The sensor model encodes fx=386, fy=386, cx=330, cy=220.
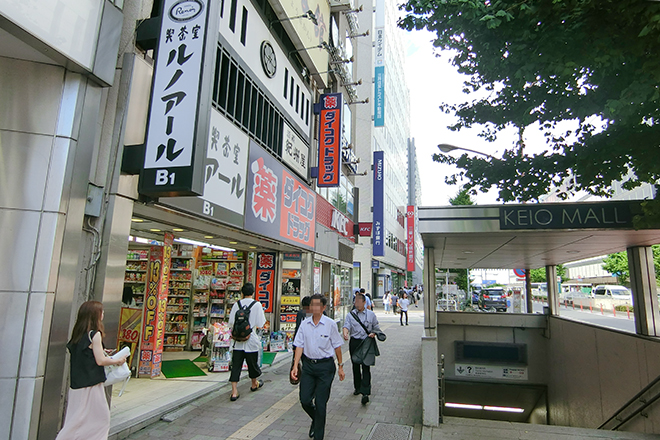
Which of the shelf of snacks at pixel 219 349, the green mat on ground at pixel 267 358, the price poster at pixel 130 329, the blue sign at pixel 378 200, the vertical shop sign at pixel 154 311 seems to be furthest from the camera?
the blue sign at pixel 378 200

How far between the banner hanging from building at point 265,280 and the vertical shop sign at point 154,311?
12.0ft

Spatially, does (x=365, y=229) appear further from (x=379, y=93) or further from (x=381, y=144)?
(x=381, y=144)

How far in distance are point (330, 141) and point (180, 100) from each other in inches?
323

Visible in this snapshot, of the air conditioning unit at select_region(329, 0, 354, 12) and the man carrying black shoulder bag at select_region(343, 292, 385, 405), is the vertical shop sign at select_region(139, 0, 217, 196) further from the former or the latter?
the air conditioning unit at select_region(329, 0, 354, 12)

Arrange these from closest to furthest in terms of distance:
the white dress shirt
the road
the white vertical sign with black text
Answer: the white dress shirt
the white vertical sign with black text
the road

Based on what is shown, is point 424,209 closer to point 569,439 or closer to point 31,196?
point 569,439

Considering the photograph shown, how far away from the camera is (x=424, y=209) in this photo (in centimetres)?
570

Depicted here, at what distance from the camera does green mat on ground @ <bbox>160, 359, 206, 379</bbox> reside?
771 cm

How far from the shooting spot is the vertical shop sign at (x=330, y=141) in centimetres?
1261

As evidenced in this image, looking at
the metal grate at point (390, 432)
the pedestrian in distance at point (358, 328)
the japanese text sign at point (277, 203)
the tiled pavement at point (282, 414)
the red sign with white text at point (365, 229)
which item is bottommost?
the tiled pavement at point (282, 414)

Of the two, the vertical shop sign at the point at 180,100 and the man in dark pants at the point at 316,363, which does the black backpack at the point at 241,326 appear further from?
the vertical shop sign at the point at 180,100

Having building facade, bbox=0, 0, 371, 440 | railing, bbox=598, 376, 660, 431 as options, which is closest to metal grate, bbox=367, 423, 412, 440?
railing, bbox=598, 376, 660, 431

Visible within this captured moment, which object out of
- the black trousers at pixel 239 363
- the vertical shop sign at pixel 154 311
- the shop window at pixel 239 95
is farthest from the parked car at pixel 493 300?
the vertical shop sign at pixel 154 311

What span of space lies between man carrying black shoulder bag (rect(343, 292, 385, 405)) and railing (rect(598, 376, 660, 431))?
3821 millimetres
